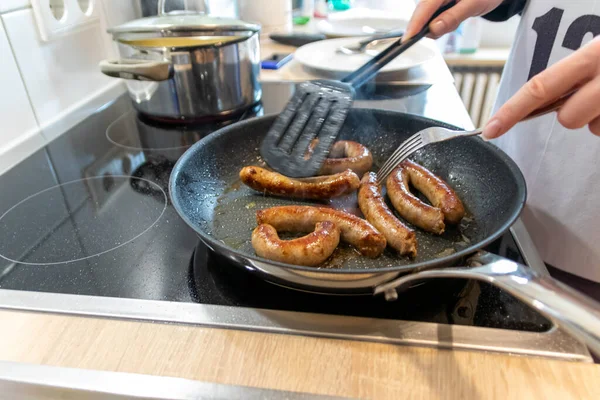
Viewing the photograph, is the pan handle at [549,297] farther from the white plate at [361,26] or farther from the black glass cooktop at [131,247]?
the white plate at [361,26]

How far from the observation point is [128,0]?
A: 1.72 meters

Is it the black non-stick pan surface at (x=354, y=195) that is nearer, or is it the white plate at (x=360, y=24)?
the black non-stick pan surface at (x=354, y=195)

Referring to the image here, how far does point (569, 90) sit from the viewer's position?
64cm

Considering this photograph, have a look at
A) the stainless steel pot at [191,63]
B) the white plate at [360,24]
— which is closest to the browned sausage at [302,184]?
the stainless steel pot at [191,63]

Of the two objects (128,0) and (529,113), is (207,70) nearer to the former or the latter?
(128,0)

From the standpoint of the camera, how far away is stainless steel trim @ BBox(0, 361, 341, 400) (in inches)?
21.0

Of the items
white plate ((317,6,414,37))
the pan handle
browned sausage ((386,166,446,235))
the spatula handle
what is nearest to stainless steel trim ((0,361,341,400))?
the pan handle

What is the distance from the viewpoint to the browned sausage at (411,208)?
84 cm

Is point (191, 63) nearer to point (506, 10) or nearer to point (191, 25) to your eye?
point (191, 25)

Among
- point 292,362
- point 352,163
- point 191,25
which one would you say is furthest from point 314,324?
point 191,25

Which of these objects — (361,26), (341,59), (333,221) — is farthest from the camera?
(361,26)

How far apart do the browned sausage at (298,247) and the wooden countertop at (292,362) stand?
14 cm

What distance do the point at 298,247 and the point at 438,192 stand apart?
36cm

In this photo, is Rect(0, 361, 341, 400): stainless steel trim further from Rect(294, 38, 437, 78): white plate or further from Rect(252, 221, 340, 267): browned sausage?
Rect(294, 38, 437, 78): white plate
